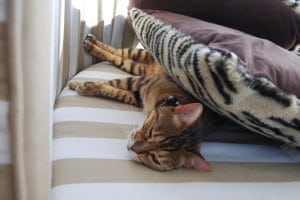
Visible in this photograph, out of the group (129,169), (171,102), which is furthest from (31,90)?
(171,102)

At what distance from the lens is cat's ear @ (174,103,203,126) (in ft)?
2.28

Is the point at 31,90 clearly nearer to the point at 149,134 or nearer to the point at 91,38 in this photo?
the point at 149,134

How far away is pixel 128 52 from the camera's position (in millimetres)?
1149

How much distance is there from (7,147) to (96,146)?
0.28 meters

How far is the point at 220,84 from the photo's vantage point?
587mm

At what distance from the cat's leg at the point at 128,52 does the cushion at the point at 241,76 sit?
424 mm

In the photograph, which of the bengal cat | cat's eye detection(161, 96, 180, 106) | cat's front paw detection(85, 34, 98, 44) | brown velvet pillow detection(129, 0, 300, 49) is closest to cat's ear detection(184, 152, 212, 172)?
the bengal cat

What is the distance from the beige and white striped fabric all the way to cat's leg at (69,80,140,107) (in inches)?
18.5

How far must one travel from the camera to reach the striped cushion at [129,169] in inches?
23.6

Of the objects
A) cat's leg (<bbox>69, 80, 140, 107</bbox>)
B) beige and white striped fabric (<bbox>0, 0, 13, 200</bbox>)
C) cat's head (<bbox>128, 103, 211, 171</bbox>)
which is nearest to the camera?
beige and white striped fabric (<bbox>0, 0, 13, 200</bbox>)

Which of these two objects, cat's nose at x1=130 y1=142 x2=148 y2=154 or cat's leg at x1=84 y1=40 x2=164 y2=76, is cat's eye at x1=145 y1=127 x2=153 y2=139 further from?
cat's leg at x1=84 y1=40 x2=164 y2=76

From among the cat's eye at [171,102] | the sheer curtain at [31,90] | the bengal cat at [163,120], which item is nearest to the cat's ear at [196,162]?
the bengal cat at [163,120]

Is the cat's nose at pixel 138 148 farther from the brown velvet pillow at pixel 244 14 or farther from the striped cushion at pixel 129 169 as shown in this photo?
the brown velvet pillow at pixel 244 14

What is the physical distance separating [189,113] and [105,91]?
26 centimetres
